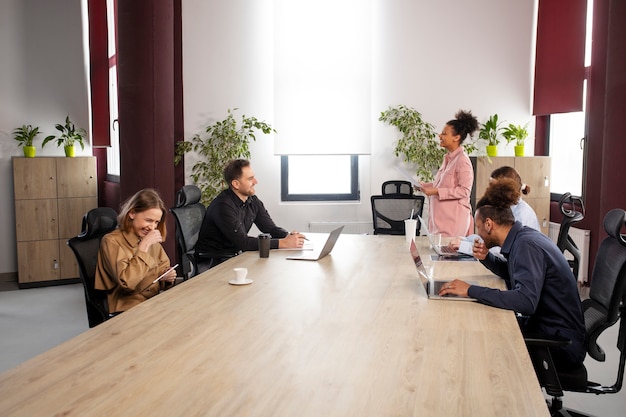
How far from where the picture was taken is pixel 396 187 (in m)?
6.55

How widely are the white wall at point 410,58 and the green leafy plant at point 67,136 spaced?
1.43 meters

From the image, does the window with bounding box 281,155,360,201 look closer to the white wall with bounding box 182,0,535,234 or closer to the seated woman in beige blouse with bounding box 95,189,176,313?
the white wall with bounding box 182,0,535,234

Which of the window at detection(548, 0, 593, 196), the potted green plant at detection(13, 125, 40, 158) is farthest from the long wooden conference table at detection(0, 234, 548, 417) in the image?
the potted green plant at detection(13, 125, 40, 158)

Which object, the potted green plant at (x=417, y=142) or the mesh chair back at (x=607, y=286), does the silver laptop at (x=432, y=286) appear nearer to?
the mesh chair back at (x=607, y=286)

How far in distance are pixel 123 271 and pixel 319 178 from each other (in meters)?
5.06

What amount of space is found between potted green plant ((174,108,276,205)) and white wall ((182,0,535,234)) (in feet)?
0.49

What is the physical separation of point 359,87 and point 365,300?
5119 mm

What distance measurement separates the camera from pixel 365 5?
304 inches

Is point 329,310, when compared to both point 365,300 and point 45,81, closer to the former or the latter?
point 365,300

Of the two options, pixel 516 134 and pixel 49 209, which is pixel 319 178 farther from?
pixel 49 209

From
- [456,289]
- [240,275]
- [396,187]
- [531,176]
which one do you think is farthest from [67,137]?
[456,289]

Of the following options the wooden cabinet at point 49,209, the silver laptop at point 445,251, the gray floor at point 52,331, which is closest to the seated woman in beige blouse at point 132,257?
the silver laptop at point 445,251

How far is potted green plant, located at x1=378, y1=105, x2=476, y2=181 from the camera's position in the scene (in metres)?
7.72

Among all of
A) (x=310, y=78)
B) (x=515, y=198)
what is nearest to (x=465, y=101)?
(x=310, y=78)
